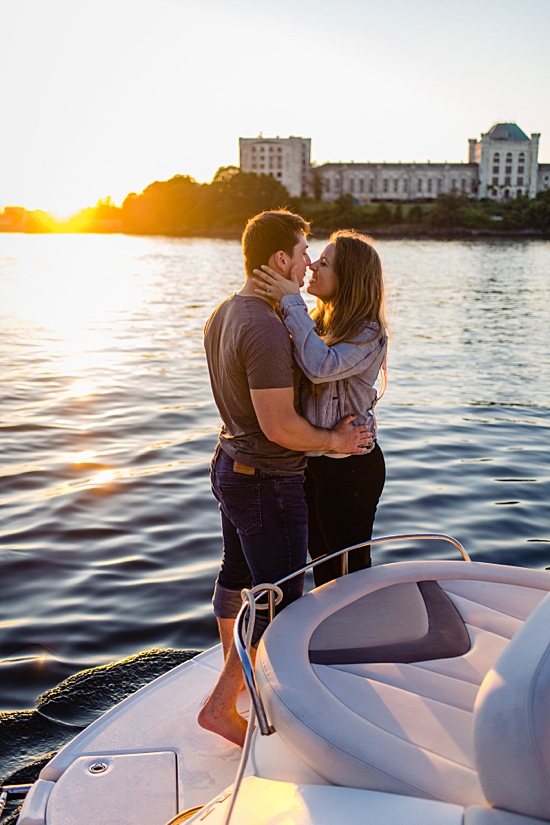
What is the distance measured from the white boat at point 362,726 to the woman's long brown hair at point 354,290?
3.02 feet

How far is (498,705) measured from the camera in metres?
1.83

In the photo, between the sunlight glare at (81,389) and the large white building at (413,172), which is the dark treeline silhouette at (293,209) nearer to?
the large white building at (413,172)

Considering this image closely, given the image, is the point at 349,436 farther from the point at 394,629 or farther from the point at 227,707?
the point at 227,707

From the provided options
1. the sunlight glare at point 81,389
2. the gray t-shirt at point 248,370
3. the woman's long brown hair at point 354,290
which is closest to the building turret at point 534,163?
the sunlight glare at point 81,389

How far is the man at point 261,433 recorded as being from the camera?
2.88 metres

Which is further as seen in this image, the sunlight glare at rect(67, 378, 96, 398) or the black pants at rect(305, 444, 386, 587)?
the sunlight glare at rect(67, 378, 96, 398)

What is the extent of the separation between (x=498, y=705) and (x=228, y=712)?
1587 millimetres

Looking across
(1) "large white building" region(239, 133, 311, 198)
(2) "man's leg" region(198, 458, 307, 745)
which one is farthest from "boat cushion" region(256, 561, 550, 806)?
(1) "large white building" region(239, 133, 311, 198)

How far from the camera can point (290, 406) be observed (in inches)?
115

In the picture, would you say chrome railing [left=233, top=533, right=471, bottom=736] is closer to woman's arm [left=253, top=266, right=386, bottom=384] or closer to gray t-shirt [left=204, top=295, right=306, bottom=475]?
gray t-shirt [left=204, top=295, right=306, bottom=475]

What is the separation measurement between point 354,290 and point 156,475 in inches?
209

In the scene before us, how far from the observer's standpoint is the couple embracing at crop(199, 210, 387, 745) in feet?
9.57

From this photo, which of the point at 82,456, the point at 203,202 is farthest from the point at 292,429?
the point at 203,202

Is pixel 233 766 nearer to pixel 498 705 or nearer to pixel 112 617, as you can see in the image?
pixel 498 705
